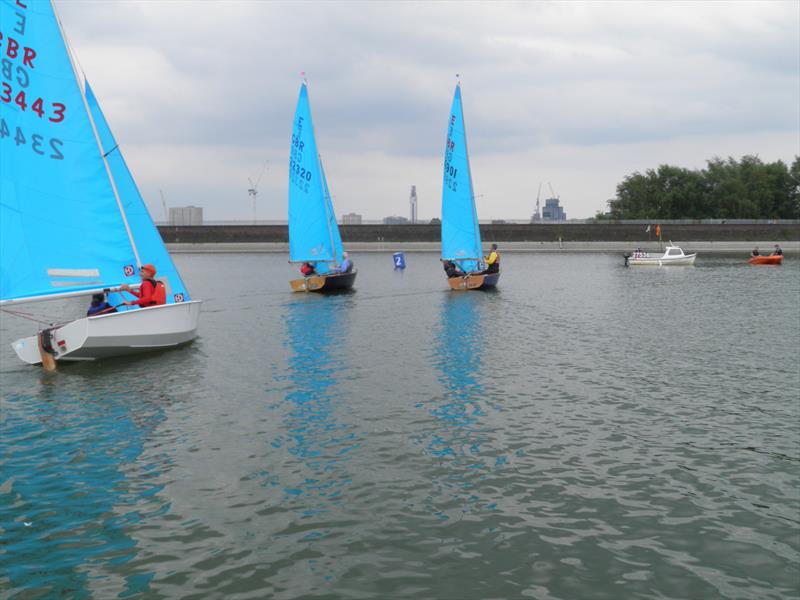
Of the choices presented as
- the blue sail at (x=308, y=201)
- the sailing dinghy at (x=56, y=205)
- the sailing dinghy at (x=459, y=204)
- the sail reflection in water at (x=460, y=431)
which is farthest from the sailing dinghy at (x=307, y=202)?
the sailing dinghy at (x=56, y=205)

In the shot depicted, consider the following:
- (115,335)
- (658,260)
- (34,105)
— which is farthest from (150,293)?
(658,260)

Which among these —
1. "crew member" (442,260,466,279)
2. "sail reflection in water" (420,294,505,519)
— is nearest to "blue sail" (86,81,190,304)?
"sail reflection in water" (420,294,505,519)

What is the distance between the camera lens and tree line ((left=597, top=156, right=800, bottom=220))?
118500mm

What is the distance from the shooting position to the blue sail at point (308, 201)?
1580 inches

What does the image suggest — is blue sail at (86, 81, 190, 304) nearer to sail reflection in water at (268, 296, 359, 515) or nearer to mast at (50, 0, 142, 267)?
mast at (50, 0, 142, 267)

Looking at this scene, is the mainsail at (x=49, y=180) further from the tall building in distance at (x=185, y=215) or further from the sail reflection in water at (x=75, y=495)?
the tall building in distance at (x=185, y=215)

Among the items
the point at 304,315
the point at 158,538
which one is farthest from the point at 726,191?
the point at 158,538

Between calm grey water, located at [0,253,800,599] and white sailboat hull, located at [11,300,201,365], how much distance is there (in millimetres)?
472

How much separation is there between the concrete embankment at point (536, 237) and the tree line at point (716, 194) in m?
15.5

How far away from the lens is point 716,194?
120562 mm

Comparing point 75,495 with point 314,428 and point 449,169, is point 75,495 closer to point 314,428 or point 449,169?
point 314,428

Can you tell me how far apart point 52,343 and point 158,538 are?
36.5 feet

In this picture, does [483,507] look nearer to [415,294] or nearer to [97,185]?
[97,185]

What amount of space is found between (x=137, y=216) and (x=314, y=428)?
11.0m
